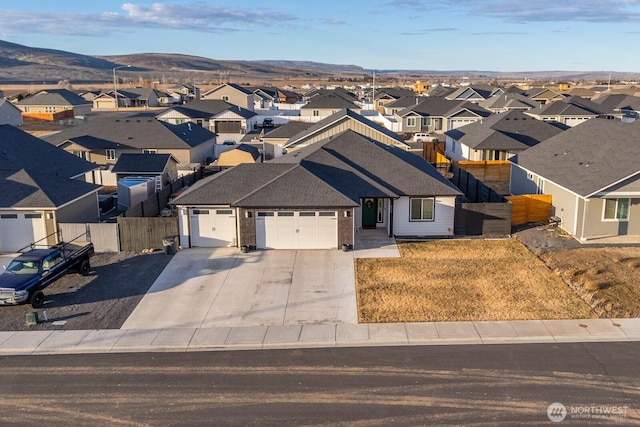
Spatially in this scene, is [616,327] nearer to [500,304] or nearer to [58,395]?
[500,304]

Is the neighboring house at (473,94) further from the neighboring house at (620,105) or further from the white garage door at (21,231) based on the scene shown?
the white garage door at (21,231)

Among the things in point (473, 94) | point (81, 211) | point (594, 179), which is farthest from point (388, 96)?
point (81, 211)

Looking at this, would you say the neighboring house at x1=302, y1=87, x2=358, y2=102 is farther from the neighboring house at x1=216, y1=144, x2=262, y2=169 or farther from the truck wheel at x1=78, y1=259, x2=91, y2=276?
the truck wheel at x1=78, y1=259, x2=91, y2=276

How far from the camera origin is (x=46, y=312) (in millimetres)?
20656

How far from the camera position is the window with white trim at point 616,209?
28156 mm

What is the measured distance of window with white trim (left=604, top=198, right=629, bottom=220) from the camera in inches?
1109

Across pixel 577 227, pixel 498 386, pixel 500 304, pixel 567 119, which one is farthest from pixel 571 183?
pixel 567 119

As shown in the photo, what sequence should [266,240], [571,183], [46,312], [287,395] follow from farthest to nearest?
[571,183]
[266,240]
[46,312]
[287,395]

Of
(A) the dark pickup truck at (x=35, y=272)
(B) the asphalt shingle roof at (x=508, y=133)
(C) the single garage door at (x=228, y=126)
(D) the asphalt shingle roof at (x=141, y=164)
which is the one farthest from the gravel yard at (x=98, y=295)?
(C) the single garage door at (x=228, y=126)

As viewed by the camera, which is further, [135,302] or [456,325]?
[135,302]

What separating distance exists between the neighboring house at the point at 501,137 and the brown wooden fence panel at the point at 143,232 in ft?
93.6

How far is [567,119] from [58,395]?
2678 inches

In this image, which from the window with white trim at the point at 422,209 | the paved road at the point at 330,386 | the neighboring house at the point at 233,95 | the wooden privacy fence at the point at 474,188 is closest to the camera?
the paved road at the point at 330,386

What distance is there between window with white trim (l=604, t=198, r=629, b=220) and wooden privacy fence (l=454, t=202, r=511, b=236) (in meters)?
4.67
